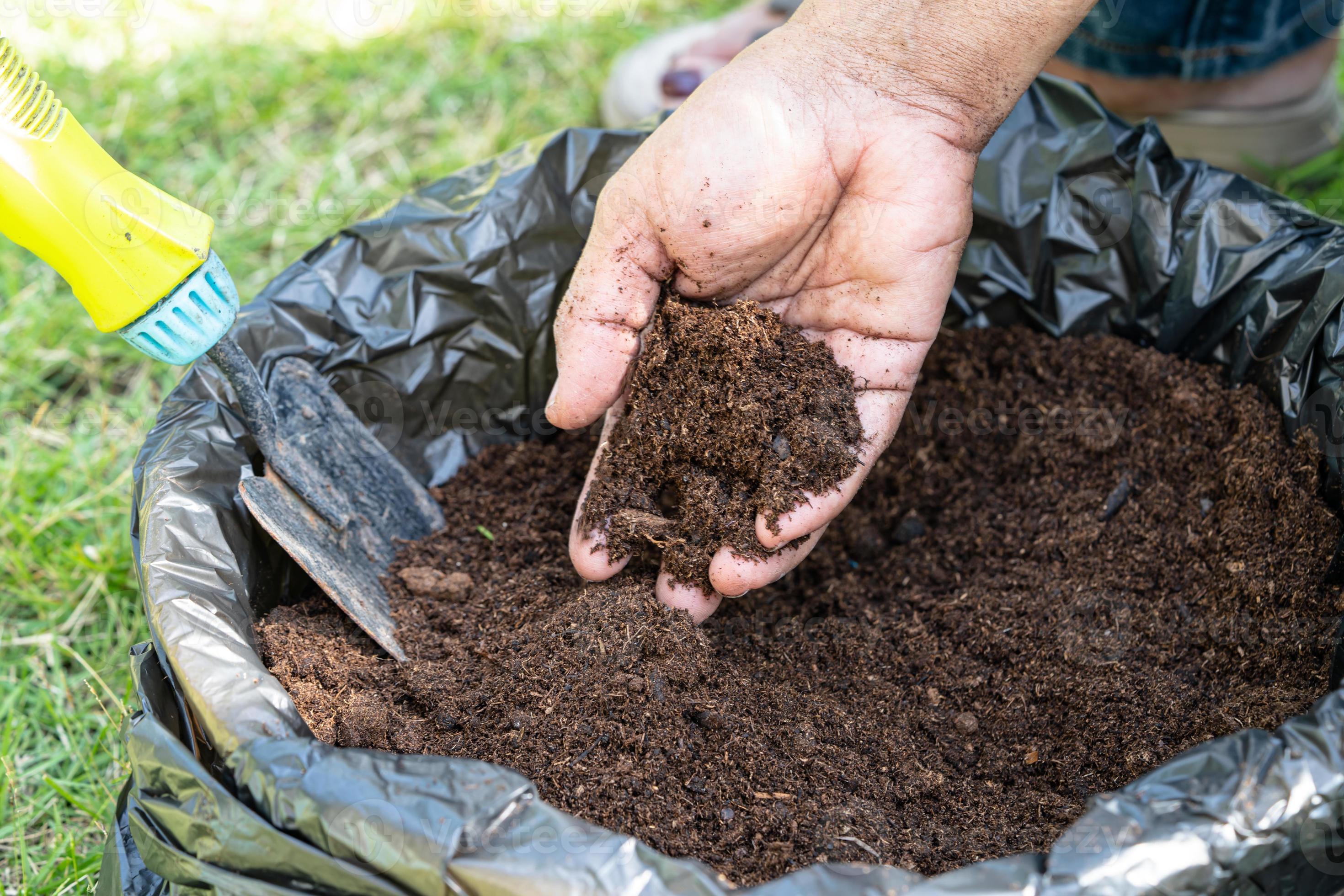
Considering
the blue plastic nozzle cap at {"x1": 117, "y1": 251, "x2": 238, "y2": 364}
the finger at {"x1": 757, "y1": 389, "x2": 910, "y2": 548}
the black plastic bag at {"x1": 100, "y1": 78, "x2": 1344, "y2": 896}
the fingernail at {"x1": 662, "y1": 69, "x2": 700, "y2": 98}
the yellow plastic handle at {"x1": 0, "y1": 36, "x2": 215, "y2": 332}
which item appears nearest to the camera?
the black plastic bag at {"x1": 100, "y1": 78, "x2": 1344, "y2": 896}

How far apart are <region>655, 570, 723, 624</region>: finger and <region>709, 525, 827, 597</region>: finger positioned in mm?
33

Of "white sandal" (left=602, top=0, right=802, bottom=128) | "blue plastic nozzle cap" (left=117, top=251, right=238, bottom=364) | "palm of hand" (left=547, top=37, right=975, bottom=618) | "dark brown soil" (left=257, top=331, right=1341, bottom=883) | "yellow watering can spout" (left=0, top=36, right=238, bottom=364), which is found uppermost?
"yellow watering can spout" (left=0, top=36, right=238, bottom=364)

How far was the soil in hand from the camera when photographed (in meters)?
1.40

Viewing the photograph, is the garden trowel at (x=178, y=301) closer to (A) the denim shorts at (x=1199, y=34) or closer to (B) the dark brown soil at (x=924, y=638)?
(B) the dark brown soil at (x=924, y=638)

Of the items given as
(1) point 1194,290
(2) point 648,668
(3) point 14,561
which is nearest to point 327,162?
(3) point 14,561

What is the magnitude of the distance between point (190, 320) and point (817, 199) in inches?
37.0

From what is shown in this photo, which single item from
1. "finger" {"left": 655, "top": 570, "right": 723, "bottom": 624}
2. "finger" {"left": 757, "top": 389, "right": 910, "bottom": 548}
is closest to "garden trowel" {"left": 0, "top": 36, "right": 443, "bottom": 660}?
"finger" {"left": 655, "top": 570, "right": 723, "bottom": 624}

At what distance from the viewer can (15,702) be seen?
165cm

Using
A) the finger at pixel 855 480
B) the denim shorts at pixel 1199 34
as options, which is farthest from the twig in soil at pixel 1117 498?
the denim shorts at pixel 1199 34

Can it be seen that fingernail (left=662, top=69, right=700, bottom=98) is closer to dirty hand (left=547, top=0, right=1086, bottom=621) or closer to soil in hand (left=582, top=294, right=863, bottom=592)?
dirty hand (left=547, top=0, right=1086, bottom=621)

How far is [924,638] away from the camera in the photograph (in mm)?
1515

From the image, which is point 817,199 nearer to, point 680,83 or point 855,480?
point 855,480

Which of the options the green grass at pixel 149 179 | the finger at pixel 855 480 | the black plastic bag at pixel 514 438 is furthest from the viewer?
the green grass at pixel 149 179

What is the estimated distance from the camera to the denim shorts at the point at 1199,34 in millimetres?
2230
